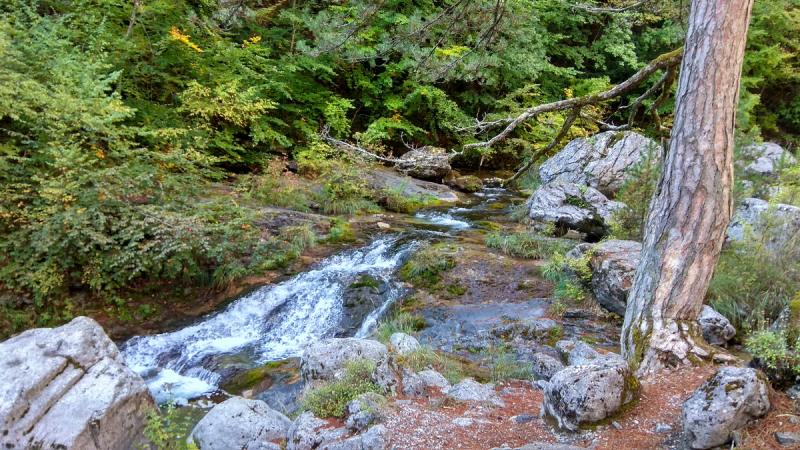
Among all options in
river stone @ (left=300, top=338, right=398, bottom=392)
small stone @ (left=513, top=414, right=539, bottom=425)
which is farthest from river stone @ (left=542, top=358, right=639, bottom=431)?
river stone @ (left=300, top=338, right=398, bottom=392)

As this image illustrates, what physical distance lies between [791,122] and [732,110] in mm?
22409

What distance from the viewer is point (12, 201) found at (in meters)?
6.79

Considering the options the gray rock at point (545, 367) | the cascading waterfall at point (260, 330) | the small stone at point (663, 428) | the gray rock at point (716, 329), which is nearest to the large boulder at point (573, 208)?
the cascading waterfall at point (260, 330)

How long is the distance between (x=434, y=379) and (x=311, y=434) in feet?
5.14

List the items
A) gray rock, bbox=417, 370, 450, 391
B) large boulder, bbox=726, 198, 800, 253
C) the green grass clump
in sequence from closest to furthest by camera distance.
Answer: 1. gray rock, bbox=417, 370, 450, 391
2. large boulder, bbox=726, 198, 800, 253
3. the green grass clump

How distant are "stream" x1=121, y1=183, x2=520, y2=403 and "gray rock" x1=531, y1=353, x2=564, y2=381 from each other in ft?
9.10

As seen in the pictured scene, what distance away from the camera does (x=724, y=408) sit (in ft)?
9.05

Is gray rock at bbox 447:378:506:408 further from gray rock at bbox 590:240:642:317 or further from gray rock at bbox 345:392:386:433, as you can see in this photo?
gray rock at bbox 590:240:642:317

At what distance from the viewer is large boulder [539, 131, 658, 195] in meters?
11.7

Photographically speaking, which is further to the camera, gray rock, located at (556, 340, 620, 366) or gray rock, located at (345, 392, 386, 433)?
gray rock, located at (556, 340, 620, 366)

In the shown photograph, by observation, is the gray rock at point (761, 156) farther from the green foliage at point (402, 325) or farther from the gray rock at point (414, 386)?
the gray rock at point (414, 386)

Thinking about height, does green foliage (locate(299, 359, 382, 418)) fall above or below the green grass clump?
below

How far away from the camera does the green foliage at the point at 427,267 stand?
26.9 ft

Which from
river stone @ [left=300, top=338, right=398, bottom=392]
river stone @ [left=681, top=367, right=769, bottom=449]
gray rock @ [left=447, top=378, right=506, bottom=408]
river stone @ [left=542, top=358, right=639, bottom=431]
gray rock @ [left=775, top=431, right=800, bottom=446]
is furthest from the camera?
river stone @ [left=300, top=338, right=398, bottom=392]
